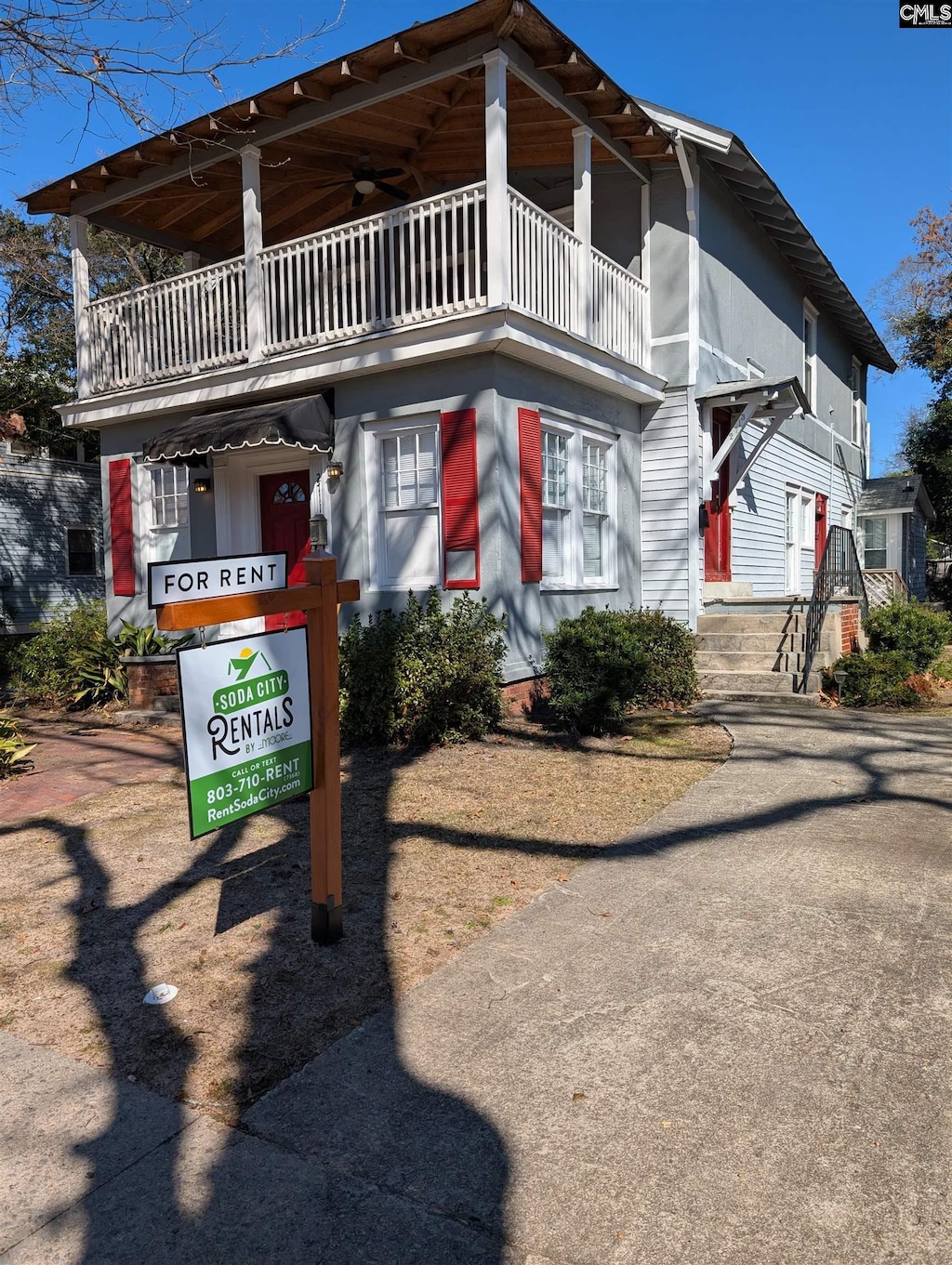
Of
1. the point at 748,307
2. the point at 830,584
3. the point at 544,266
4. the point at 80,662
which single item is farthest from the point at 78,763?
the point at 748,307

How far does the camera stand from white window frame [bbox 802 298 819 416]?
56.3 ft

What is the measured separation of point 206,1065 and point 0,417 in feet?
51.7

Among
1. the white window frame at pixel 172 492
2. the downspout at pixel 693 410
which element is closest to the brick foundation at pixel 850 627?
the downspout at pixel 693 410

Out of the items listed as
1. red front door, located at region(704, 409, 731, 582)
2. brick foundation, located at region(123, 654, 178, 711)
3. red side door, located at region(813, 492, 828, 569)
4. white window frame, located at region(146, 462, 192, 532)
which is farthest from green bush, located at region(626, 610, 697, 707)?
red side door, located at region(813, 492, 828, 569)

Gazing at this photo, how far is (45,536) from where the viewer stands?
2170 cm

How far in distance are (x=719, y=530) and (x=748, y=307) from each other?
3.59 metres

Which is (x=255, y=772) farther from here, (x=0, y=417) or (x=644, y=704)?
(x=0, y=417)

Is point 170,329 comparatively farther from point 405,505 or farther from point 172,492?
point 405,505

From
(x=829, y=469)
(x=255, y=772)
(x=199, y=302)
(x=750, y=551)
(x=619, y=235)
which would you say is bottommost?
(x=255, y=772)

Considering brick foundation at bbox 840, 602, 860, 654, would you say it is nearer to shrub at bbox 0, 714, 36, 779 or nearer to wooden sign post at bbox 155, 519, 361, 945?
wooden sign post at bbox 155, 519, 361, 945

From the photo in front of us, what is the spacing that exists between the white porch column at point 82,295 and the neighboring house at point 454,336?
0.14 feet

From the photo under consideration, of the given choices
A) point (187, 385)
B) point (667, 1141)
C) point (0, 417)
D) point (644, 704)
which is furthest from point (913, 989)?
point (0, 417)

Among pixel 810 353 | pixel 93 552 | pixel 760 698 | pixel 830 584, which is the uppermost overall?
pixel 810 353

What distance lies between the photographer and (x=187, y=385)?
37.2 feet
